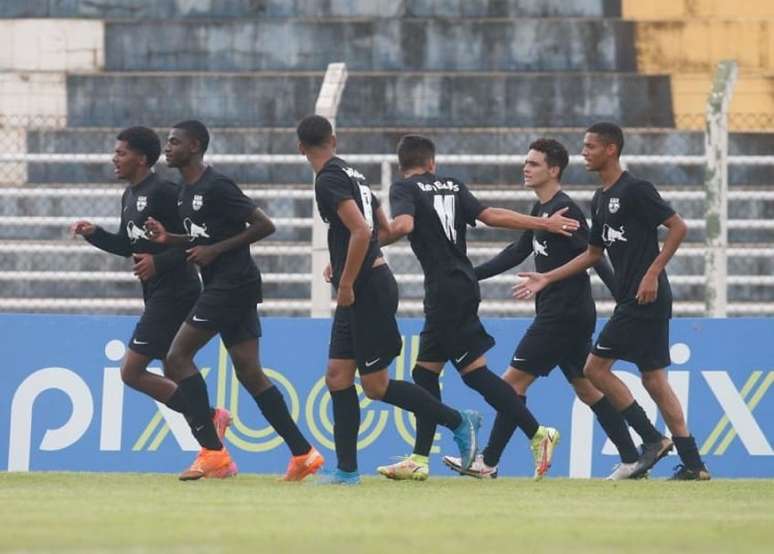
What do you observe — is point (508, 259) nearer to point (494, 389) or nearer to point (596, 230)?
point (596, 230)

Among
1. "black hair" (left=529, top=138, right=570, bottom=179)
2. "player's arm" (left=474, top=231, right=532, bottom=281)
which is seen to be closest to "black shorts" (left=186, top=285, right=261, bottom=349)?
"player's arm" (left=474, top=231, right=532, bottom=281)

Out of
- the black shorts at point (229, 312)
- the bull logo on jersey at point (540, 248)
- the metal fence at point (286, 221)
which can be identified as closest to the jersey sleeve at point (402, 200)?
the black shorts at point (229, 312)

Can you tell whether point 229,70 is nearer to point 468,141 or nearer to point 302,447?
point 468,141

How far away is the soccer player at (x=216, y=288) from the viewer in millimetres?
11672

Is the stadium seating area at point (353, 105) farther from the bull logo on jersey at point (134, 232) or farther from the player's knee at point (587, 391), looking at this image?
the bull logo on jersey at point (134, 232)

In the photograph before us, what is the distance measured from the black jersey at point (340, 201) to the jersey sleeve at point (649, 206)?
5.52 feet

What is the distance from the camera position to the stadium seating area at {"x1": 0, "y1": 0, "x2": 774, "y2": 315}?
1753 cm

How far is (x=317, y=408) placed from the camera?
14.6 m

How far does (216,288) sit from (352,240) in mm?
1175

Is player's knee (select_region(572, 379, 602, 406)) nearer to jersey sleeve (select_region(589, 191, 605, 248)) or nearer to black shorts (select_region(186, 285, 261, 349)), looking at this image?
jersey sleeve (select_region(589, 191, 605, 248))

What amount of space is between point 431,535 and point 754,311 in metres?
9.38

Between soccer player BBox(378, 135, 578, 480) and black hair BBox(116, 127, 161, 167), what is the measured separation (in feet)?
4.74

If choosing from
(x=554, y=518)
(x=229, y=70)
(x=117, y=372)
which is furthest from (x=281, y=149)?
(x=554, y=518)

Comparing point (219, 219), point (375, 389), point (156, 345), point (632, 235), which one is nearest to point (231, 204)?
point (219, 219)
